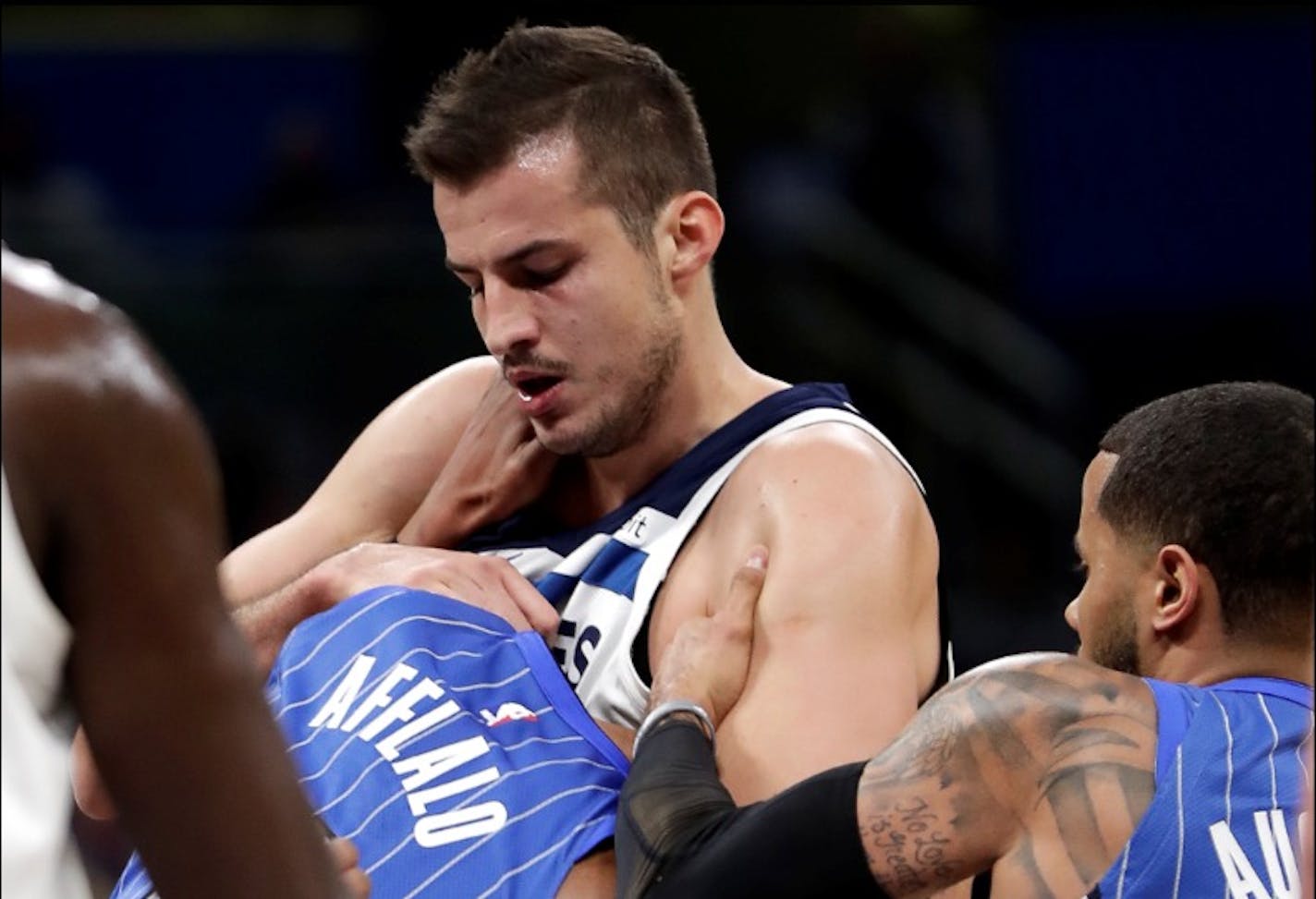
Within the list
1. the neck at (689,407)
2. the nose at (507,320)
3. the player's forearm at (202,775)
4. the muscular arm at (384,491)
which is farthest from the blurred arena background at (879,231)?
the player's forearm at (202,775)

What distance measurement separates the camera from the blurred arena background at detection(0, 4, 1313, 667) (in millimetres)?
7312

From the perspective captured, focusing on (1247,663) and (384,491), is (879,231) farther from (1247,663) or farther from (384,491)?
(1247,663)

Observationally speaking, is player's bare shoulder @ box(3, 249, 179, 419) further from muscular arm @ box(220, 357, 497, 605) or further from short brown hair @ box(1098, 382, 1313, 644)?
muscular arm @ box(220, 357, 497, 605)

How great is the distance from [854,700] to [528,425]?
30.4 inches

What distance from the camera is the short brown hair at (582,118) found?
2855 mm

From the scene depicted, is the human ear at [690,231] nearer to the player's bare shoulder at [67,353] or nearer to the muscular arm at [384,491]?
the muscular arm at [384,491]

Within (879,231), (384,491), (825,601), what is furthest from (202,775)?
(879,231)

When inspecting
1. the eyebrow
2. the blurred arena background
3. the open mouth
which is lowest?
the blurred arena background

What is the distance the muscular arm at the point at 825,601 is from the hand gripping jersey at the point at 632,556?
0.05 metres

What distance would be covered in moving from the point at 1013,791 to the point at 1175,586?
0.37 m

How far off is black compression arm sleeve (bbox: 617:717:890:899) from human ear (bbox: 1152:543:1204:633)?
1.49 feet

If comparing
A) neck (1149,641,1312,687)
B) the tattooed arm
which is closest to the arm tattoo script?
the tattooed arm

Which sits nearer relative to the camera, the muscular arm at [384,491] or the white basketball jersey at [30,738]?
the white basketball jersey at [30,738]

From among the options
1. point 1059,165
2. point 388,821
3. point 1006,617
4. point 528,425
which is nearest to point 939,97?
point 1059,165
